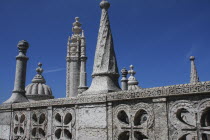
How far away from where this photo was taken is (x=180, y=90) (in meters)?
6.11

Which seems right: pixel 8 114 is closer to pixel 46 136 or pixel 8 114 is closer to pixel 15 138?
pixel 15 138

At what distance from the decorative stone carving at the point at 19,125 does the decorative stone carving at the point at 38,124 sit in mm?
550

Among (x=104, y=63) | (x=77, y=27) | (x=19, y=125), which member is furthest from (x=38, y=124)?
(x=77, y=27)

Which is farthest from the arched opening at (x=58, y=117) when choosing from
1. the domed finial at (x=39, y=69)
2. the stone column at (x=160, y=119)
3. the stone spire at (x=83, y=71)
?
the domed finial at (x=39, y=69)

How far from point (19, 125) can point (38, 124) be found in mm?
1427

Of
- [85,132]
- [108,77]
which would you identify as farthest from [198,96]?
[85,132]

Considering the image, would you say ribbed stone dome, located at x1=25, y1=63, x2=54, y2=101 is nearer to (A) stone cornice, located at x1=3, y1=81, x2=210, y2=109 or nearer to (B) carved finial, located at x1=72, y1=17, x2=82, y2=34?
(B) carved finial, located at x1=72, y1=17, x2=82, y2=34

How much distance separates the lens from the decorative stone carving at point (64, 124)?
8648 millimetres

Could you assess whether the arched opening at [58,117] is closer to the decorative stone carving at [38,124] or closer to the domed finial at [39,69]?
the decorative stone carving at [38,124]

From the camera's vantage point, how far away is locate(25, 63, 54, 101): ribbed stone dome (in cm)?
2144

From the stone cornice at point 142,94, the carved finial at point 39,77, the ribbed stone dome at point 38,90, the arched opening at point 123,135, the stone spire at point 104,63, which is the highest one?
the carved finial at point 39,77

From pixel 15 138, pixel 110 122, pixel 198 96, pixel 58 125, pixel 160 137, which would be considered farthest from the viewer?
pixel 15 138

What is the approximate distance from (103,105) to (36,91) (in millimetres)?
15596

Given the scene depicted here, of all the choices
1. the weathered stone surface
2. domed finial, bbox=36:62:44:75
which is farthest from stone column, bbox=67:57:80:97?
the weathered stone surface
